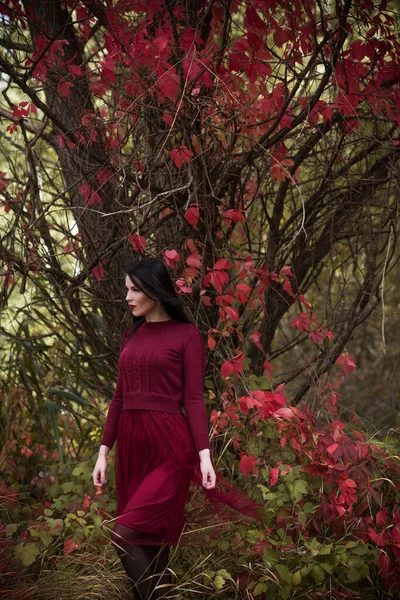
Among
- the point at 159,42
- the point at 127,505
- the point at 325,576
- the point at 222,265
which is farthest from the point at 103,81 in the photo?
the point at 325,576

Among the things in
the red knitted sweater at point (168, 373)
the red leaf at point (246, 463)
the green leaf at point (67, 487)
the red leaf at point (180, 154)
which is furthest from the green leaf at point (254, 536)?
the red leaf at point (180, 154)

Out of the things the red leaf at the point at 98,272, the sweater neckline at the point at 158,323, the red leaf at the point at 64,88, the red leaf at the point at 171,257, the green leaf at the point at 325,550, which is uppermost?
the red leaf at the point at 64,88

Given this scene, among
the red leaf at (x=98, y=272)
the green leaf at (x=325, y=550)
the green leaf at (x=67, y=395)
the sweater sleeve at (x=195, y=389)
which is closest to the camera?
the sweater sleeve at (x=195, y=389)

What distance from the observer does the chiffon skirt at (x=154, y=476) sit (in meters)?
3.07

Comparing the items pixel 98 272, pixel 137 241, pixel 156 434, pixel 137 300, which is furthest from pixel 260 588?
pixel 98 272

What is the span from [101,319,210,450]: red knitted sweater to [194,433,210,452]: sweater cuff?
0.11 ft

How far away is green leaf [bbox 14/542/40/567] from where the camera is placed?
10.9 ft

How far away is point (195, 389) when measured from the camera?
127 inches

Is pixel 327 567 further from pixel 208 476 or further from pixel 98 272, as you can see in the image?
pixel 98 272

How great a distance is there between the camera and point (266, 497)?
3592 mm

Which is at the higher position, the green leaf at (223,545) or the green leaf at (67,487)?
the green leaf at (67,487)

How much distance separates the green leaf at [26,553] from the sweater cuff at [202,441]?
944mm

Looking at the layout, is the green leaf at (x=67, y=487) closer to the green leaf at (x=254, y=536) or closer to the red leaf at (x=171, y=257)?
the green leaf at (x=254, y=536)

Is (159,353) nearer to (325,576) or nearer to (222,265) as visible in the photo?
(222,265)
